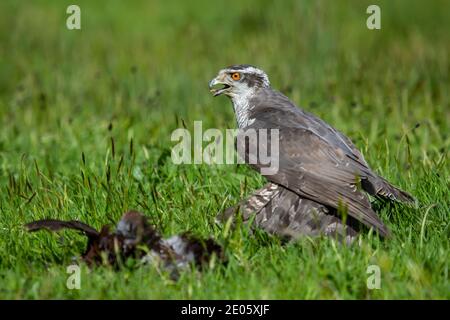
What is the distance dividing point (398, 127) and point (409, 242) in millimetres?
4194

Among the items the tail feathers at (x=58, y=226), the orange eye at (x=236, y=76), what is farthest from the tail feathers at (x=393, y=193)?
the tail feathers at (x=58, y=226)

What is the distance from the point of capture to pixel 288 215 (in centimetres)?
616

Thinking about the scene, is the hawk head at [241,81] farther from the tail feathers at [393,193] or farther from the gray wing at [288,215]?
the tail feathers at [393,193]

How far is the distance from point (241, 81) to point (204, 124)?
2.18 m

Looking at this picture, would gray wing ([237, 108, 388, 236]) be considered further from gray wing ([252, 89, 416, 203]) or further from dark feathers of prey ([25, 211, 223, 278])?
dark feathers of prey ([25, 211, 223, 278])

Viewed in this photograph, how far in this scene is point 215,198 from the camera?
21.7 ft

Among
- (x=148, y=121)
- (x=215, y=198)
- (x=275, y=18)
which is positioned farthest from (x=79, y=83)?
(x=215, y=198)

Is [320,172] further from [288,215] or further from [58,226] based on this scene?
[58,226]

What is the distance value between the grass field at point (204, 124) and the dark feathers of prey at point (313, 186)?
0.19 m

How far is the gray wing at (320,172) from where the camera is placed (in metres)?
5.76

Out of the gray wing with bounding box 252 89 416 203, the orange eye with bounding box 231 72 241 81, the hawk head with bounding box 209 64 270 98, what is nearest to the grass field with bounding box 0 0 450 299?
the gray wing with bounding box 252 89 416 203

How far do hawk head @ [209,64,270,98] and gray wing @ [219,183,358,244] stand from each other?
Result: 3.84 ft

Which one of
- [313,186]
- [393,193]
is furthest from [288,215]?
[393,193]

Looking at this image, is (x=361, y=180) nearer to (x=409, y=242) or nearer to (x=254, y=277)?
(x=409, y=242)
